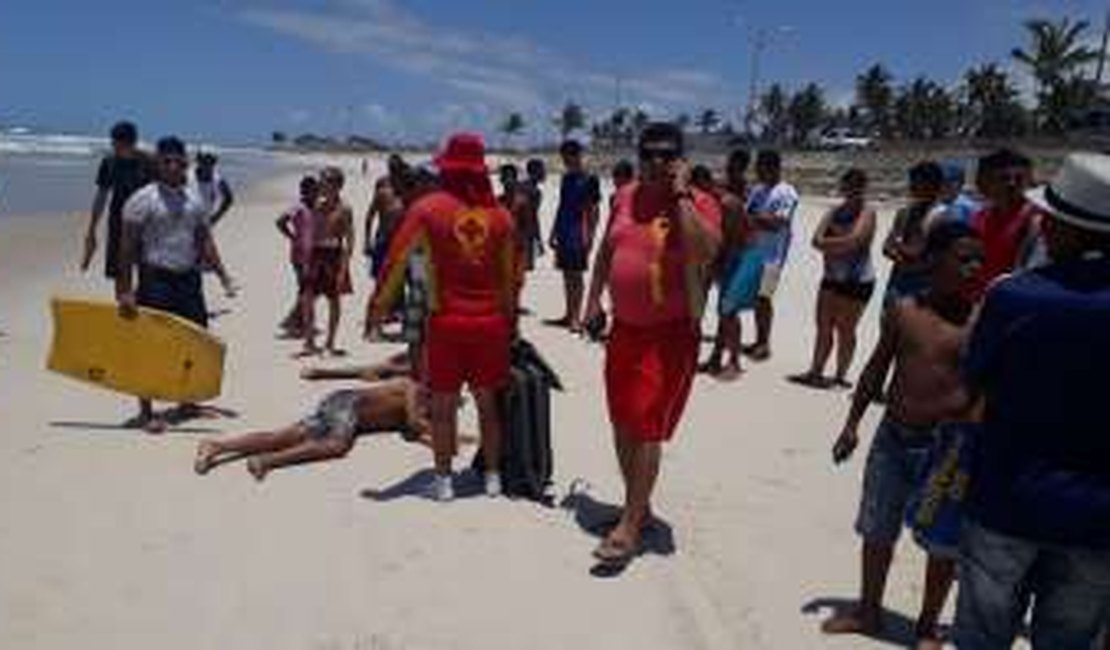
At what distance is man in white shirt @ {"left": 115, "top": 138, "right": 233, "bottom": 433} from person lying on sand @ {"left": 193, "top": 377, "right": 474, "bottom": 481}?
0.84 meters

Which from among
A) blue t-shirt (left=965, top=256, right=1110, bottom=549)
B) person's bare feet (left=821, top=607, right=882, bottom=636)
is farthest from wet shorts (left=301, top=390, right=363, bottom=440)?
blue t-shirt (left=965, top=256, right=1110, bottom=549)

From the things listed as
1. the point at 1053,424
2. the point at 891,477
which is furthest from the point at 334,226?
the point at 1053,424

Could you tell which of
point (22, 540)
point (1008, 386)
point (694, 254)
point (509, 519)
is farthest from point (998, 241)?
point (22, 540)

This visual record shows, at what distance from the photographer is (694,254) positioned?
6371mm

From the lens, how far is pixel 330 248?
1159 cm

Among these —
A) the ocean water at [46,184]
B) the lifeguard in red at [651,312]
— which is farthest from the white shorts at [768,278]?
the ocean water at [46,184]

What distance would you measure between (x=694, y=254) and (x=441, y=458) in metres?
1.72

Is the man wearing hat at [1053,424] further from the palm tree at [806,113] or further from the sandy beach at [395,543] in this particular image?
the palm tree at [806,113]

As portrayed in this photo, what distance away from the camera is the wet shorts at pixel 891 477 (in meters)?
5.26

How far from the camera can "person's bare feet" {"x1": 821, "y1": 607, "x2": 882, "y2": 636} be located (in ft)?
18.9

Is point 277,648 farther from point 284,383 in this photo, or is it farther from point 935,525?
point 284,383

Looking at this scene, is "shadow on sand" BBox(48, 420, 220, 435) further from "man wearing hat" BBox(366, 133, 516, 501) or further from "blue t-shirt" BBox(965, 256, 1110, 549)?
"blue t-shirt" BBox(965, 256, 1110, 549)

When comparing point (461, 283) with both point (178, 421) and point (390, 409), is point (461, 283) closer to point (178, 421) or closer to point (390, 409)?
point (390, 409)

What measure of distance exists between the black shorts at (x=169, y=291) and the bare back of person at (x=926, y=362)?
479 centimetres
